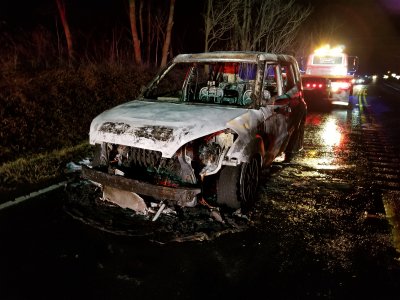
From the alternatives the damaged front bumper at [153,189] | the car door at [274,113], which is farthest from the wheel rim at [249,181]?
the damaged front bumper at [153,189]

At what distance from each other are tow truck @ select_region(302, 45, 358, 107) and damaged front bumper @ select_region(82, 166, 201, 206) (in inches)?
463

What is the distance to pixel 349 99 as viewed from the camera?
1476 centimetres

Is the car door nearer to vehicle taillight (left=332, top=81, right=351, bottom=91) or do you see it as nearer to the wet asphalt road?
the wet asphalt road

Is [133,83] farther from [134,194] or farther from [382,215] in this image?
[382,215]

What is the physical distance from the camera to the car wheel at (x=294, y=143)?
6848 millimetres

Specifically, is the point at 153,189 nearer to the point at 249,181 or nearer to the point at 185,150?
the point at 185,150

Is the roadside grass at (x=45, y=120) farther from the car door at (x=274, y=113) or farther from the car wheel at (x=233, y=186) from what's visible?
the car door at (x=274, y=113)

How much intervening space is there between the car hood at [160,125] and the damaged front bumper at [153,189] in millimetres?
359

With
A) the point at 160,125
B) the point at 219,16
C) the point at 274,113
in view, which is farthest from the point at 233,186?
the point at 219,16

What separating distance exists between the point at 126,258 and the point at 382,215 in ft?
10.4

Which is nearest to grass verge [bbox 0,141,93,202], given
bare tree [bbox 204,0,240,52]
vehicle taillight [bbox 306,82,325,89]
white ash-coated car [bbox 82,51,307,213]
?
white ash-coated car [bbox 82,51,307,213]

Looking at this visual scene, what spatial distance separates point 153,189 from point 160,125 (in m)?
0.70

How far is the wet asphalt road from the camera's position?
3.05m

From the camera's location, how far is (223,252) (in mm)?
3641
